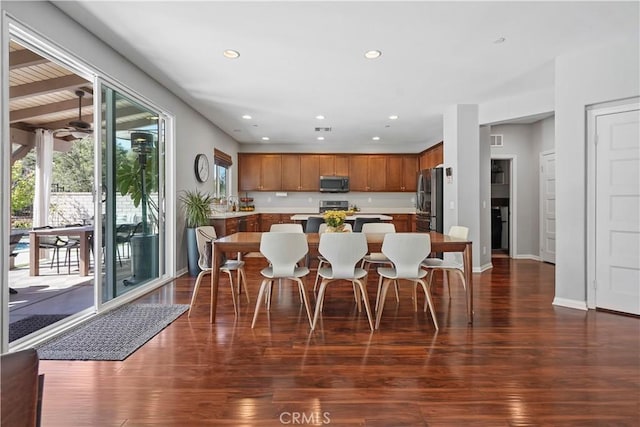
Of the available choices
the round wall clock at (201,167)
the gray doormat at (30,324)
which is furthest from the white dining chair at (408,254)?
the round wall clock at (201,167)

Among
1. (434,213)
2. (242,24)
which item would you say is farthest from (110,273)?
(434,213)

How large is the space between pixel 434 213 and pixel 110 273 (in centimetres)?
467

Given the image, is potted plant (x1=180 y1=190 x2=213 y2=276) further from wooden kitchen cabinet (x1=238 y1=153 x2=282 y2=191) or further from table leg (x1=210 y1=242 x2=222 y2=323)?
wooden kitchen cabinet (x1=238 y1=153 x2=282 y2=191)

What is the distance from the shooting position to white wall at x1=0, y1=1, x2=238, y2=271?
7.50 ft

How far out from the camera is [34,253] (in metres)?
4.34

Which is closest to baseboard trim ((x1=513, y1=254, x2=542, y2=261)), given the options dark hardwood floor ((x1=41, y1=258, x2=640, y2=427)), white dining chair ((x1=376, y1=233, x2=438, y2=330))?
dark hardwood floor ((x1=41, y1=258, x2=640, y2=427))

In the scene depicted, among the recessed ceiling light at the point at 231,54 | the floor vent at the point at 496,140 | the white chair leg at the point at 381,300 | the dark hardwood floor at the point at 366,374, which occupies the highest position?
the recessed ceiling light at the point at 231,54

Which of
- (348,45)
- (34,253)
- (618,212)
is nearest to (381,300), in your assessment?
(348,45)

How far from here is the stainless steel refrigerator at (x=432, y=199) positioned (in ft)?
17.8

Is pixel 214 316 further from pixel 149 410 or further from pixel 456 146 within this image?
pixel 456 146

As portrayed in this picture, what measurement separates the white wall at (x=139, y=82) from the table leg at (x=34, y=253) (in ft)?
5.80

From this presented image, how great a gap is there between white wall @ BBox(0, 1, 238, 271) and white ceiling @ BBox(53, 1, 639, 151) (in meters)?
0.10

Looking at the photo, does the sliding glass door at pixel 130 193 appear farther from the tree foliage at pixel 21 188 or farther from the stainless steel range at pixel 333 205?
the stainless steel range at pixel 333 205

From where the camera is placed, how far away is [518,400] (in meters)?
1.72
